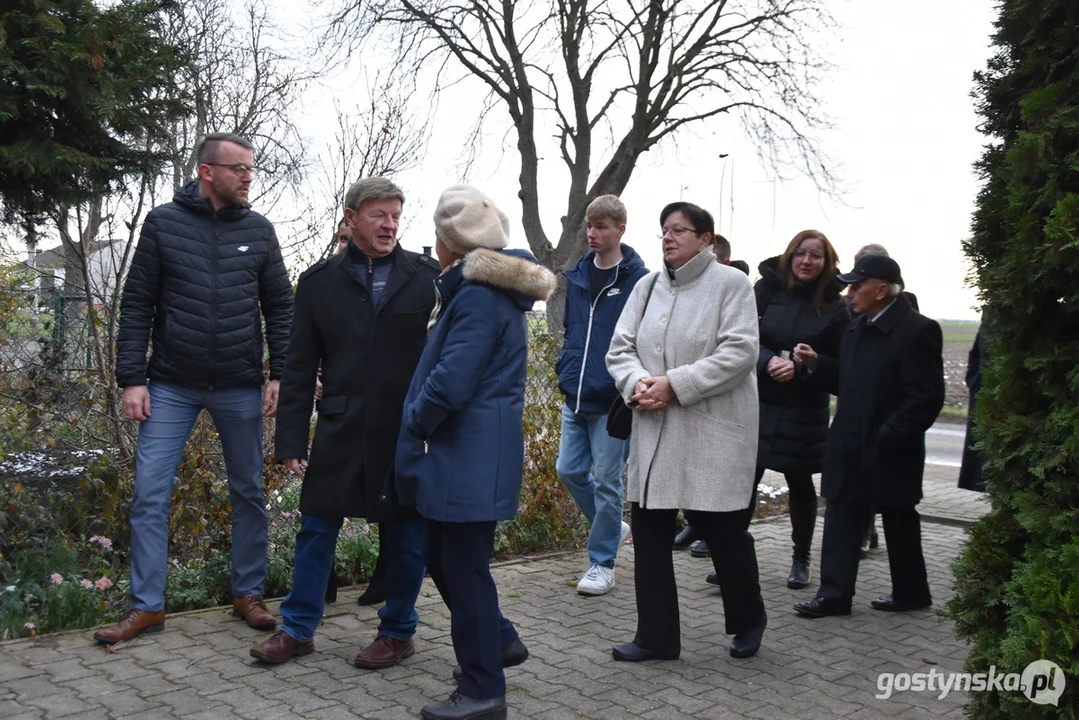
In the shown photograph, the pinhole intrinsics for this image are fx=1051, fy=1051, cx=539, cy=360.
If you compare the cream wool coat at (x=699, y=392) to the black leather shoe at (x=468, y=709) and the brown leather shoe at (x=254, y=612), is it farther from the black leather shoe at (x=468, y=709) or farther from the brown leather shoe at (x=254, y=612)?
the brown leather shoe at (x=254, y=612)

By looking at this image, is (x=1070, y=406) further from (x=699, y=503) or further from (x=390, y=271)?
(x=390, y=271)

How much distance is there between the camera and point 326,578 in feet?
15.6

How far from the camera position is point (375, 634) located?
5.25 metres

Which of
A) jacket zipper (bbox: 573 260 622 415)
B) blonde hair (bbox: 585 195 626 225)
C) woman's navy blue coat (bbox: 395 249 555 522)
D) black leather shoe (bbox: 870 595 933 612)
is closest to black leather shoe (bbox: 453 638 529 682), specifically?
woman's navy blue coat (bbox: 395 249 555 522)

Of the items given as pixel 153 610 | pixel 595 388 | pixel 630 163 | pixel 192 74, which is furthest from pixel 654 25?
pixel 153 610

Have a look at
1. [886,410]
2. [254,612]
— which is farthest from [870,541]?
[254,612]

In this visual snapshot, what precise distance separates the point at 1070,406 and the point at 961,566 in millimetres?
749

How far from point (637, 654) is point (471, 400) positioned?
1651 mm

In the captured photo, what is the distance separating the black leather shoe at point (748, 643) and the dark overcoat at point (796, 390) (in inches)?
57.4

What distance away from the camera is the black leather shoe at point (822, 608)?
583 centimetres

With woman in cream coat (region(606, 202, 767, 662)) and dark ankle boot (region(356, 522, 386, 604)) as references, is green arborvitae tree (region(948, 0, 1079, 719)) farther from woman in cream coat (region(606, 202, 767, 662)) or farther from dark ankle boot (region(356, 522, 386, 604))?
dark ankle boot (region(356, 522, 386, 604))

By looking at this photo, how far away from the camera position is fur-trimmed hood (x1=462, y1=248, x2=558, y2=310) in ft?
13.5

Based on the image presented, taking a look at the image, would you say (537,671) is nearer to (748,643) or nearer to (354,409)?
(748,643)

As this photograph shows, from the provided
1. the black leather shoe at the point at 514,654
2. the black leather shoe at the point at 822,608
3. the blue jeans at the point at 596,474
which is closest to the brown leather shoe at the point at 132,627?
the black leather shoe at the point at 514,654
